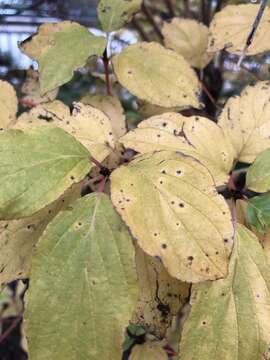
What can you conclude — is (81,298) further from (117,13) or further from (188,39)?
(188,39)

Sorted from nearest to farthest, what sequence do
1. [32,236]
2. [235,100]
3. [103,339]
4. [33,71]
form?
[103,339] → [32,236] → [235,100] → [33,71]

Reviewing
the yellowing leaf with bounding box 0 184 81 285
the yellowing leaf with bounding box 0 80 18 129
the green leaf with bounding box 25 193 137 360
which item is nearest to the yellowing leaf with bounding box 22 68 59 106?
the yellowing leaf with bounding box 0 80 18 129

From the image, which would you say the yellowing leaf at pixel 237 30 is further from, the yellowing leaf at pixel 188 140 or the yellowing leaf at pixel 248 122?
the yellowing leaf at pixel 188 140

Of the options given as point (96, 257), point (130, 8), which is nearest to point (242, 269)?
point (96, 257)

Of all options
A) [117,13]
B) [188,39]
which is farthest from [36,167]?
[188,39]

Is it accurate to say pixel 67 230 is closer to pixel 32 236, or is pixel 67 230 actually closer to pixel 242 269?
pixel 32 236

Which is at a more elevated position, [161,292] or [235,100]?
[235,100]

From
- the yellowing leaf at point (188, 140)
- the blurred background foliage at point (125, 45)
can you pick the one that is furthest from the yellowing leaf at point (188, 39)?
the yellowing leaf at point (188, 140)
